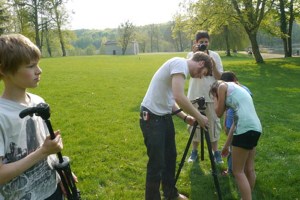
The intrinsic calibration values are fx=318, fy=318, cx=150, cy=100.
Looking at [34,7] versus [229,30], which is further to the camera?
[34,7]

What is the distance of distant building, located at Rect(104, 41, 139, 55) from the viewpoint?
9050 cm

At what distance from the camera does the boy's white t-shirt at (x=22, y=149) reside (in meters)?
2.00

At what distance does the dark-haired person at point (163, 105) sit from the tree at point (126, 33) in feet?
267

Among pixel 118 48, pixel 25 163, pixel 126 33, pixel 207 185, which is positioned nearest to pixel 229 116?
pixel 207 185

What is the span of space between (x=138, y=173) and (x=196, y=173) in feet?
3.31

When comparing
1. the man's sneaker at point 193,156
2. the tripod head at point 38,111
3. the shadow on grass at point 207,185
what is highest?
the tripod head at point 38,111

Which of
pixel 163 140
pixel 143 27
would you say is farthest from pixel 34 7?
pixel 143 27

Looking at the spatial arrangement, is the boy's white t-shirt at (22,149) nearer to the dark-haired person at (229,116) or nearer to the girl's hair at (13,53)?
the girl's hair at (13,53)

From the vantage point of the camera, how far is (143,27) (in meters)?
124

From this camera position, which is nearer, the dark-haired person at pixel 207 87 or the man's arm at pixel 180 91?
the man's arm at pixel 180 91

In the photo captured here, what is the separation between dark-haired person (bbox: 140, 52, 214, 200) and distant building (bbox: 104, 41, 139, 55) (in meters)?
86.6

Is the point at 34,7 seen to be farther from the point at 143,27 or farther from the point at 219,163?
the point at 143,27

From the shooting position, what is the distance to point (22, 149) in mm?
2096

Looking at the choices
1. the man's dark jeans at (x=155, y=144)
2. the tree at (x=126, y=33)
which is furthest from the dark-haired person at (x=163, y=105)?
the tree at (x=126, y=33)
